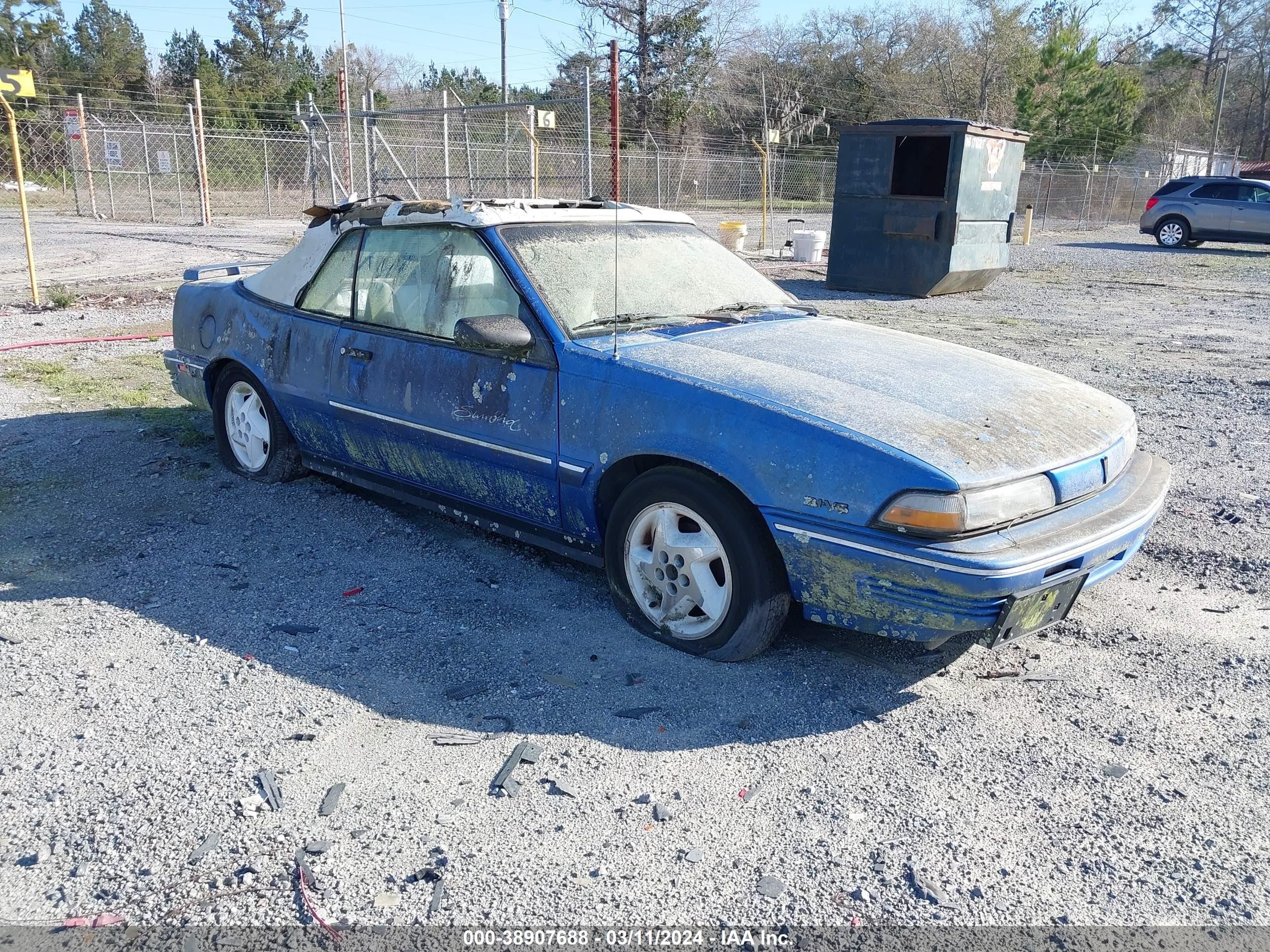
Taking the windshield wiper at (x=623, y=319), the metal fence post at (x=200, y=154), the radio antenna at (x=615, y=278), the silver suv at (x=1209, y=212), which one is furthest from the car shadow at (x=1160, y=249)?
the windshield wiper at (x=623, y=319)

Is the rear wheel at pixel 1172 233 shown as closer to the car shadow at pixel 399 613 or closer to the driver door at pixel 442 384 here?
the car shadow at pixel 399 613

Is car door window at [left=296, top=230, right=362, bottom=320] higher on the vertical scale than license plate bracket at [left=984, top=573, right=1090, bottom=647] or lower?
higher

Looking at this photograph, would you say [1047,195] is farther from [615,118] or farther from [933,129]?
[615,118]

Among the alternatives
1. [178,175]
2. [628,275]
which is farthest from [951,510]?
[178,175]

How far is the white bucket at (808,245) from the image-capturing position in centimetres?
1881

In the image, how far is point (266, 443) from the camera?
5566mm

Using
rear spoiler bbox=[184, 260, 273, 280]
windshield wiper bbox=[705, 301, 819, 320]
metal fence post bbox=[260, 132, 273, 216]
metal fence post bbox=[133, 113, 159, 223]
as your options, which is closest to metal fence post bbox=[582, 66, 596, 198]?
rear spoiler bbox=[184, 260, 273, 280]

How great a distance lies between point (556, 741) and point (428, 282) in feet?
7.61

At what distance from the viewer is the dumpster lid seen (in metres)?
13.2

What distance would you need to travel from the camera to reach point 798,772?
10.0 ft

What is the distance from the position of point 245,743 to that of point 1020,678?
2.61 meters

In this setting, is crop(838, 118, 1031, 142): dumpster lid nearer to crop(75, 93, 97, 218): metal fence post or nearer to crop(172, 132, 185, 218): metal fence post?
crop(172, 132, 185, 218): metal fence post

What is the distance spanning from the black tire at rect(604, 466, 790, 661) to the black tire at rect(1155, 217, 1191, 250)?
24.7 meters

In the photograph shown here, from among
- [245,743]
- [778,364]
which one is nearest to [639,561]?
[778,364]
